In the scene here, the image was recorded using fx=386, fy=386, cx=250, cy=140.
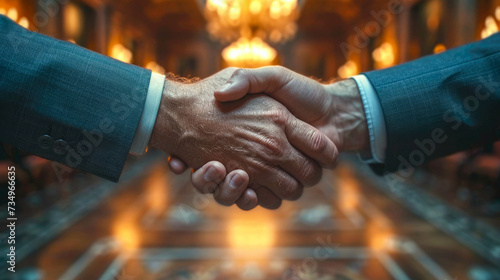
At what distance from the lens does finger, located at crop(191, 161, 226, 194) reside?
1.61 m

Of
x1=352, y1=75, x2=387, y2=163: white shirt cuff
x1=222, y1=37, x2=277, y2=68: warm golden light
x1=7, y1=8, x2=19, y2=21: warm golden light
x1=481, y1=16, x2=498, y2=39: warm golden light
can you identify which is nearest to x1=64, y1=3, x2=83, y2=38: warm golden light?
x1=7, y1=8, x2=19, y2=21: warm golden light

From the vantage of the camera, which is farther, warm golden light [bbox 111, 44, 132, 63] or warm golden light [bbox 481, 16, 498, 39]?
warm golden light [bbox 111, 44, 132, 63]

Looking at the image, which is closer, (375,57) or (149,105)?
(149,105)

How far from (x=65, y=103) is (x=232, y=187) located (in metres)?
0.73

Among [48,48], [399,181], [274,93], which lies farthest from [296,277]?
[399,181]

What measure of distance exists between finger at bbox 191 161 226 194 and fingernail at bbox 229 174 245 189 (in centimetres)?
4

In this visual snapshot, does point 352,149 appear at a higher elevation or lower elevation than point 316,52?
lower

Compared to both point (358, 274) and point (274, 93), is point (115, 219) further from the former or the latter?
point (274, 93)

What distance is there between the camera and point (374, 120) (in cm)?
178

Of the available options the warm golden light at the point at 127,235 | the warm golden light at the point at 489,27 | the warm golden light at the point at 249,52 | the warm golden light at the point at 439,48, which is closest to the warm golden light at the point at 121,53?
the warm golden light at the point at 249,52

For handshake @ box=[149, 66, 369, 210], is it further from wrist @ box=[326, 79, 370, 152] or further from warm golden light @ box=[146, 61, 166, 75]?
warm golden light @ box=[146, 61, 166, 75]

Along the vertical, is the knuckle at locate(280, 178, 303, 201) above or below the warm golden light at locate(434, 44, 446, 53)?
below

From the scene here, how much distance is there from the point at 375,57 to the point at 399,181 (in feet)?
14.2

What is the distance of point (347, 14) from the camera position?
11.2 metres
